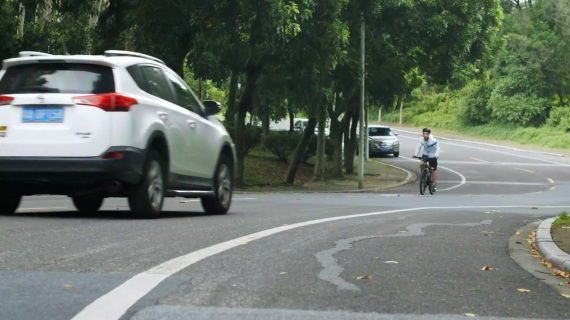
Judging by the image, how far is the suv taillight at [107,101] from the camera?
1100 cm

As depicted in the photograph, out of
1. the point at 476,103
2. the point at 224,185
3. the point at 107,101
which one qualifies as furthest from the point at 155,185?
the point at 476,103

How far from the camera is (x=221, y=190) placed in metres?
14.0

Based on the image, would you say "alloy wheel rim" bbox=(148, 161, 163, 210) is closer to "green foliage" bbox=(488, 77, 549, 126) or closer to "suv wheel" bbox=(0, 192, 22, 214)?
"suv wheel" bbox=(0, 192, 22, 214)

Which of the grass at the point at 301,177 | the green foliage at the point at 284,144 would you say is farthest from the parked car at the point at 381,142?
the green foliage at the point at 284,144

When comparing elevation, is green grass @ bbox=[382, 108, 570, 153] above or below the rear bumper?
below

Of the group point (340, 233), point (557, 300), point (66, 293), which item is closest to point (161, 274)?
point (66, 293)

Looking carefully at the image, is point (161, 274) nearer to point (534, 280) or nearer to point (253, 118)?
point (534, 280)

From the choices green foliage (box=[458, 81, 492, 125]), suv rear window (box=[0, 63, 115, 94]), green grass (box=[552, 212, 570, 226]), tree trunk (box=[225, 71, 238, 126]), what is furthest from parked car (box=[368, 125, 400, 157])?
suv rear window (box=[0, 63, 115, 94])

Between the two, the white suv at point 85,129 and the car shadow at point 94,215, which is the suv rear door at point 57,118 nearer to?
the white suv at point 85,129

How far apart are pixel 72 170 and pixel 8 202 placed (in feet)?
4.90

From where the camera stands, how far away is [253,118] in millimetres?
59781

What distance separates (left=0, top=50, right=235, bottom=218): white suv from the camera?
1100cm

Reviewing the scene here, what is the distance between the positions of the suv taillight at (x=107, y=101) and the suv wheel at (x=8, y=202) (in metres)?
1.72

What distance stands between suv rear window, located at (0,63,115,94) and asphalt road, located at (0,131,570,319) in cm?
142
